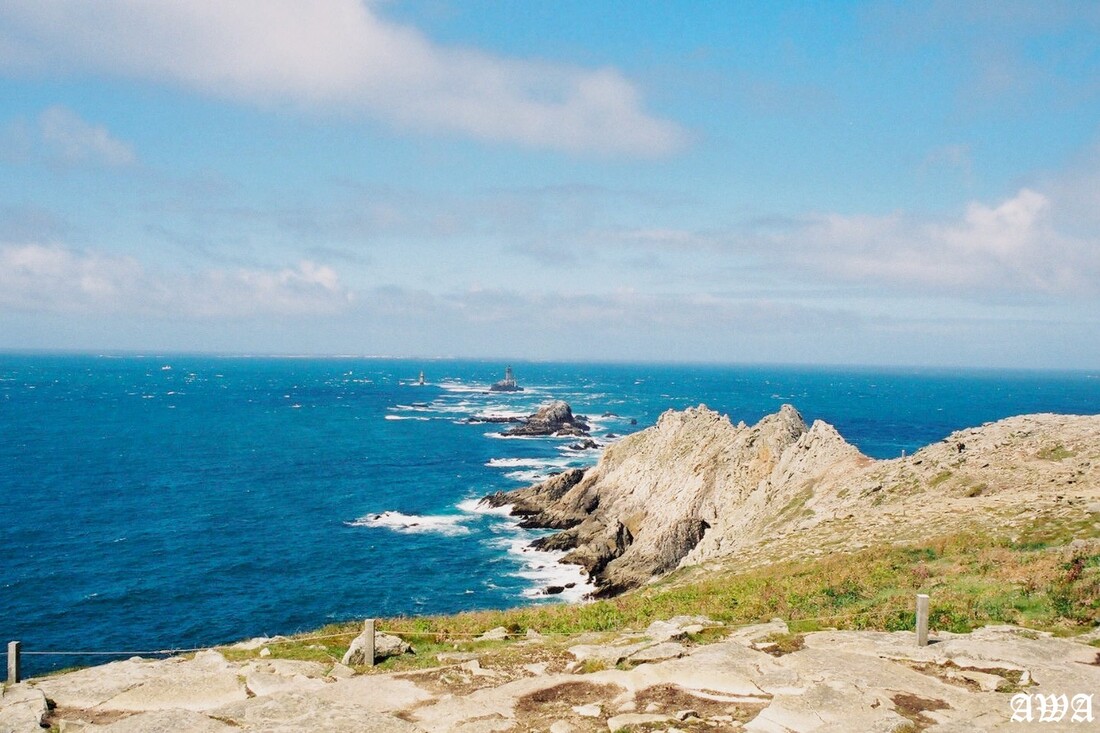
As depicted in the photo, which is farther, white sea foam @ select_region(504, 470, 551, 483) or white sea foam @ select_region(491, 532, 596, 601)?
white sea foam @ select_region(504, 470, 551, 483)

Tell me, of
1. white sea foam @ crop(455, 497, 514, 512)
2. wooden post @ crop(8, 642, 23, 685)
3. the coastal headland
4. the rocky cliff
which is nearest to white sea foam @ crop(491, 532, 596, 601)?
the rocky cliff

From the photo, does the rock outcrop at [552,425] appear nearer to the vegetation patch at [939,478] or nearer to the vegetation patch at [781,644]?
the vegetation patch at [939,478]

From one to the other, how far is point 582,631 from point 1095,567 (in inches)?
629

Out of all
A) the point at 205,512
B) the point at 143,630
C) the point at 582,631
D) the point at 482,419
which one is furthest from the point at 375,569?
the point at 482,419

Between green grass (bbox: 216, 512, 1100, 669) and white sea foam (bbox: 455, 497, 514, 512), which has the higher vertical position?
green grass (bbox: 216, 512, 1100, 669)

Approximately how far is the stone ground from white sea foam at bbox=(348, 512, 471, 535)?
185 feet

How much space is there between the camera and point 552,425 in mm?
148375

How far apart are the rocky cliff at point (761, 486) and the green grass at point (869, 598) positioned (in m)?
4.60

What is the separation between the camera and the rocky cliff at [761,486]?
34750 millimetres

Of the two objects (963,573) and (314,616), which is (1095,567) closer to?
(963,573)

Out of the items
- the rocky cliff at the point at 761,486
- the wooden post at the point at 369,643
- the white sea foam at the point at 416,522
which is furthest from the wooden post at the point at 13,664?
the white sea foam at the point at 416,522

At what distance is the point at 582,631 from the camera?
70.2ft

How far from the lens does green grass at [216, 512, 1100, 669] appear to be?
62.0 feet

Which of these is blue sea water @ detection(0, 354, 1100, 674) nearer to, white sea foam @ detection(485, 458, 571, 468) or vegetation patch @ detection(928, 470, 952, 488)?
white sea foam @ detection(485, 458, 571, 468)
